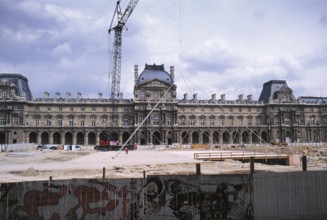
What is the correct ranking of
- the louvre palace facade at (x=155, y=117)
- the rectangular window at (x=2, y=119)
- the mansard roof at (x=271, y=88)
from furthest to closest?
the mansard roof at (x=271, y=88)
the louvre palace facade at (x=155, y=117)
the rectangular window at (x=2, y=119)

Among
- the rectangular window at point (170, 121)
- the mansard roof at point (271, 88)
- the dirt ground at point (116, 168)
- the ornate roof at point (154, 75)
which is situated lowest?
the dirt ground at point (116, 168)

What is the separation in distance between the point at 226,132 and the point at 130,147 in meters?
36.4

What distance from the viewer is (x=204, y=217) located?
12461mm

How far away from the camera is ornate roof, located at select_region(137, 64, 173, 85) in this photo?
244ft

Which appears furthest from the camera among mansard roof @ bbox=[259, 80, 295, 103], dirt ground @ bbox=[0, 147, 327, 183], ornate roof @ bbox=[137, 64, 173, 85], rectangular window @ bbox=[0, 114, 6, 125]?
mansard roof @ bbox=[259, 80, 295, 103]

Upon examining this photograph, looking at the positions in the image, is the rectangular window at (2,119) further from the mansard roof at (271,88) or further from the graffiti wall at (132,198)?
the mansard roof at (271,88)

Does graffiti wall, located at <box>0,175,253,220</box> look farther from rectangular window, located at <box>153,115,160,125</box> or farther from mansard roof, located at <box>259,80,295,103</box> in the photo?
mansard roof, located at <box>259,80,295,103</box>

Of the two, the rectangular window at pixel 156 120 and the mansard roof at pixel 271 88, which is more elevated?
the mansard roof at pixel 271 88

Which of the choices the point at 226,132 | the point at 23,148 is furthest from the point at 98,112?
the point at 226,132

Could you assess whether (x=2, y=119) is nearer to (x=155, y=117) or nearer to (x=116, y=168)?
(x=155, y=117)

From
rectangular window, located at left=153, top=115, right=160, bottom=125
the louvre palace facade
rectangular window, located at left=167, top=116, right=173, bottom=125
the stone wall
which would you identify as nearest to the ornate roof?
the louvre palace facade

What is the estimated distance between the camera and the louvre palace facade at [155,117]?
70.4m

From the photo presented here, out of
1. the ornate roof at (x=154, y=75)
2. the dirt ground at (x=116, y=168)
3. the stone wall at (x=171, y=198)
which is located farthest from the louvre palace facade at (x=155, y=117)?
the stone wall at (x=171, y=198)

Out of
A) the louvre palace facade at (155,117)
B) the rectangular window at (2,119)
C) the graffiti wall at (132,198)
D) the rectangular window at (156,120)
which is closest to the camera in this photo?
the graffiti wall at (132,198)
